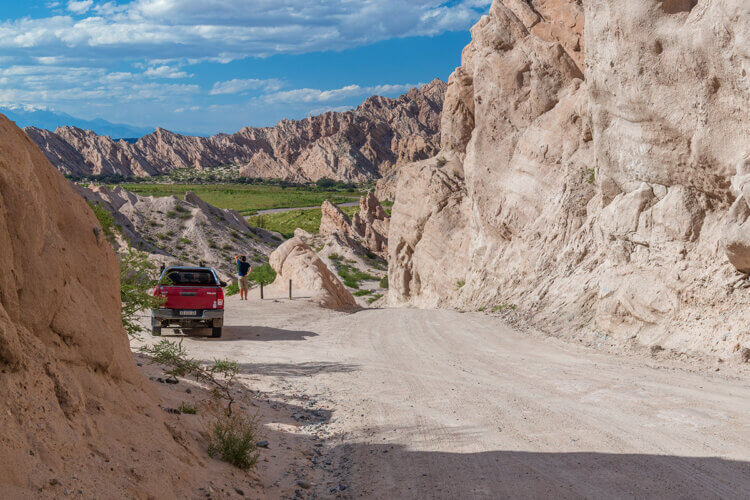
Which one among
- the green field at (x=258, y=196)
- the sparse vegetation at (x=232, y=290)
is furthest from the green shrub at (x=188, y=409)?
the green field at (x=258, y=196)

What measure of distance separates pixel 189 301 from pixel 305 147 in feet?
541

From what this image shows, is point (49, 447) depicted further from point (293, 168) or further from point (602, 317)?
point (293, 168)

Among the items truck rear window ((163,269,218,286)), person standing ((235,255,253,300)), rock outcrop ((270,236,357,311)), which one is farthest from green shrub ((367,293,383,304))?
truck rear window ((163,269,218,286))

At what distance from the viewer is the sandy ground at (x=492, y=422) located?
238 inches

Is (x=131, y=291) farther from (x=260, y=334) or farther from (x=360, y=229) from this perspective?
(x=360, y=229)

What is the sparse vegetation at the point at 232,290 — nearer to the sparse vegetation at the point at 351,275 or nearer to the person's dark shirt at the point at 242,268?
the person's dark shirt at the point at 242,268

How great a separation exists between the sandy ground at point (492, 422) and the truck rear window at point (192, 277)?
5.73 ft

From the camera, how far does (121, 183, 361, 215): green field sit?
10094cm

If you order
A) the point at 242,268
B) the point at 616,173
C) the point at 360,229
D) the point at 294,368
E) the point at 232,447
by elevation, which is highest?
the point at 360,229

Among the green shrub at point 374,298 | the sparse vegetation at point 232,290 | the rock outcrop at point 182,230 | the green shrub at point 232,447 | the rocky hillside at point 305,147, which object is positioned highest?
the rocky hillside at point 305,147

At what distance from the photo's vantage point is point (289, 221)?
76.8 m

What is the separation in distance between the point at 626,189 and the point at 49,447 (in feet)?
47.5

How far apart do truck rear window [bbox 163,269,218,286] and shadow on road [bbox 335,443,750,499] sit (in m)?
9.79

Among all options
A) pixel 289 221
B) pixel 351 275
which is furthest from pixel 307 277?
pixel 289 221
